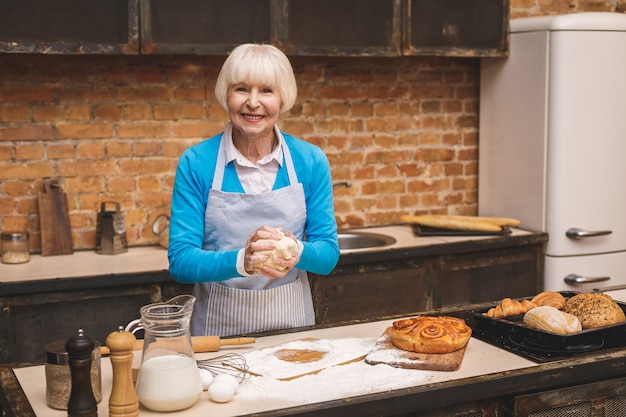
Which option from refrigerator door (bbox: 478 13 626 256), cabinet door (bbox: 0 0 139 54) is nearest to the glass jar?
cabinet door (bbox: 0 0 139 54)

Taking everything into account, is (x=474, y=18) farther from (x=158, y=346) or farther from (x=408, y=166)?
(x=158, y=346)

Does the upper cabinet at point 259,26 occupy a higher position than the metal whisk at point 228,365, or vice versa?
the upper cabinet at point 259,26

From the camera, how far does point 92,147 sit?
4.18m

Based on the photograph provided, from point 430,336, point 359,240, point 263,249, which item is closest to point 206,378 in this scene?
point 263,249

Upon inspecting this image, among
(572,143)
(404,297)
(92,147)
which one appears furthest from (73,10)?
(572,143)

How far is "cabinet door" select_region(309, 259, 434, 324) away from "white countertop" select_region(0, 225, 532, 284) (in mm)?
106

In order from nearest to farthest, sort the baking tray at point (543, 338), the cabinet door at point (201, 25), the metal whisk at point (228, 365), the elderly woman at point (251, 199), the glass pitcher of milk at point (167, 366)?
the glass pitcher of milk at point (167, 366) → the metal whisk at point (228, 365) → the baking tray at point (543, 338) → the elderly woman at point (251, 199) → the cabinet door at point (201, 25)

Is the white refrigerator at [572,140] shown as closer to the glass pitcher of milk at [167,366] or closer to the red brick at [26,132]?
the red brick at [26,132]

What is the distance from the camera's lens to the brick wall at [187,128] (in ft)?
13.4

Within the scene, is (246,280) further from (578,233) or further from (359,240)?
(578,233)

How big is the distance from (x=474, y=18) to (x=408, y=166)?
0.95 metres

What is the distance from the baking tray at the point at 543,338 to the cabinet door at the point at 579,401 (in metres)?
0.10

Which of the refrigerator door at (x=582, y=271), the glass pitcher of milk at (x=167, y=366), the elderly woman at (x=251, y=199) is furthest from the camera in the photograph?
the refrigerator door at (x=582, y=271)

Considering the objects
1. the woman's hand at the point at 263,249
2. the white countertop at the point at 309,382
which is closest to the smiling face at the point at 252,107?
the woman's hand at the point at 263,249
